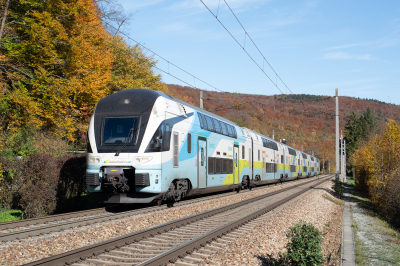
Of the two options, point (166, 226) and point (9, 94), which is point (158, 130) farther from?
point (9, 94)

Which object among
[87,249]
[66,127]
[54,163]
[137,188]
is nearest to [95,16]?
[66,127]

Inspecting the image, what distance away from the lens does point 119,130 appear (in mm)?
11719

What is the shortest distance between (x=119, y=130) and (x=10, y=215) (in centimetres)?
492

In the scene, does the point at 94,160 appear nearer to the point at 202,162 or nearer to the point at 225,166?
the point at 202,162

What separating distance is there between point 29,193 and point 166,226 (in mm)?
4984

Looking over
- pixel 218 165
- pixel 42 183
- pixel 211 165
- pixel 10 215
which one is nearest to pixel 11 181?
pixel 10 215

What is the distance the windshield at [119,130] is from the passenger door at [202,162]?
382 cm

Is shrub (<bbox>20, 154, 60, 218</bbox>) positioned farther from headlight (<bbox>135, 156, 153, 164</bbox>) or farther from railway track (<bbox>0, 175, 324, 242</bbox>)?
headlight (<bbox>135, 156, 153, 164</bbox>)

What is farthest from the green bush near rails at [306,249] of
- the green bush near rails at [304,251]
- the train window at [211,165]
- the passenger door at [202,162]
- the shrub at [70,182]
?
the train window at [211,165]

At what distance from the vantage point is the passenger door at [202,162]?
48.3ft

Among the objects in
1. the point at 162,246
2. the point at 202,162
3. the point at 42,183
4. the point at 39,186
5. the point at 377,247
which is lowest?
the point at 377,247

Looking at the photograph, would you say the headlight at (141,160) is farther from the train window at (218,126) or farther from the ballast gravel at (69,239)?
the train window at (218,126)

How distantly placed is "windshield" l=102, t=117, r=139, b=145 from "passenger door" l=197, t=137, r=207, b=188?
3.82 m

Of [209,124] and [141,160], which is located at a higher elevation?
[209,124]
